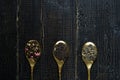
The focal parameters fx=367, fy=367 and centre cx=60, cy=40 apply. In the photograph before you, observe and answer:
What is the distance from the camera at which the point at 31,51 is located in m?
2.02

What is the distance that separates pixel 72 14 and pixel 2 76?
516 millimetres

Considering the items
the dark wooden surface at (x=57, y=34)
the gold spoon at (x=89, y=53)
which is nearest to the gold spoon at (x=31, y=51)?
the dark wooden surface at (x=57, y=34)

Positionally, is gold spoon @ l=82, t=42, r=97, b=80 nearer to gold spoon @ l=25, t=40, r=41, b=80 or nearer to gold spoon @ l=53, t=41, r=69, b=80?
gold spoon @ l=53, t=41, r=69, b=80

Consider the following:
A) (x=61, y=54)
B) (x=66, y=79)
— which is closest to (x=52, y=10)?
(x=61, y=54)

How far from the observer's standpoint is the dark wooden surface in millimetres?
Result: 2018

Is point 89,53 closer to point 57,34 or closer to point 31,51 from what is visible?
point 57,34

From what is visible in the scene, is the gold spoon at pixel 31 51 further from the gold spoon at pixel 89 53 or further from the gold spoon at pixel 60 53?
the gold spoon at pixel 89 53

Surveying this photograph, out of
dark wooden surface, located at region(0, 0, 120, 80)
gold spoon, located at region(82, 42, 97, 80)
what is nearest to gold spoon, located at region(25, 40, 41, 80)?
dark wooden surface, located at region(0, 0, 120, 80)

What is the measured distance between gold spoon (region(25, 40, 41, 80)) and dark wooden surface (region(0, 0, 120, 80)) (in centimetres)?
2

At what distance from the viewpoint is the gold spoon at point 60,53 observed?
6.60 ft

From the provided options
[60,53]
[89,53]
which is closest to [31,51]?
[60,53]

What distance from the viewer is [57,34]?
203 centimetres

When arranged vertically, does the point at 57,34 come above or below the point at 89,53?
above

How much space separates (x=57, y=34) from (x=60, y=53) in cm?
11
